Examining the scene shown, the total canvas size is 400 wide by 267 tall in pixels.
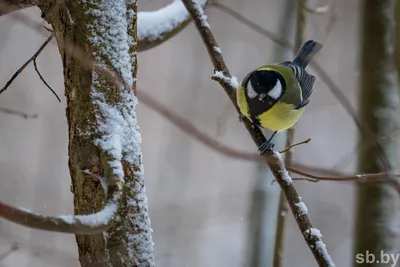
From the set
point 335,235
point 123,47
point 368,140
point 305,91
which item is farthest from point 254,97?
point 335,235

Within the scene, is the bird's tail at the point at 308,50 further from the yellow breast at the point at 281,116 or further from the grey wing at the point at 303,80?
the yellow breast at the point at 281,116

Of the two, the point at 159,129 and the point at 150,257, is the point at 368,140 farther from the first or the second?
the point at 159,129

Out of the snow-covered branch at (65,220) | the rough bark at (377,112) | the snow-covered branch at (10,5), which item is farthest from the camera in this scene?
the rough bark at (377,112)

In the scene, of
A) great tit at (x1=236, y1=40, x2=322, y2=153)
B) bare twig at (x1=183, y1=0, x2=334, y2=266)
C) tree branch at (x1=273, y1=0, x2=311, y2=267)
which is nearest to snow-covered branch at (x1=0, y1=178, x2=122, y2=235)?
bare twig at (x1=183, y1=0, x2=334, y2=266)

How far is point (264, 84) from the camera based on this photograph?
1.31 metres

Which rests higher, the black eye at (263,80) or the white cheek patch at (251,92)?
the black eye at (263,80)

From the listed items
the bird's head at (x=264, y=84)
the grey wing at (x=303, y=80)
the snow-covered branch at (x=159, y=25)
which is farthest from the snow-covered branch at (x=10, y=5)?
the grey wing at (x=303, y=80)

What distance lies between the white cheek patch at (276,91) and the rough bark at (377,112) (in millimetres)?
324

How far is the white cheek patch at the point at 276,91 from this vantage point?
4.38 ft

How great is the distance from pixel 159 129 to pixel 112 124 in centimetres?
285

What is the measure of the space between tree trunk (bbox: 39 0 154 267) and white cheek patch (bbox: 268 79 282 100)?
2.26 feet

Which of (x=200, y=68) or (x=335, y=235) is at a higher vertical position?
(x=200, y=68)

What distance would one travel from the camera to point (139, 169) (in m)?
0.66

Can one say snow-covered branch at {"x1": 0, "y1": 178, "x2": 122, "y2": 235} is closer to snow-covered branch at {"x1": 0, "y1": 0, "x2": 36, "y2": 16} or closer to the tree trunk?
the tree trunk
